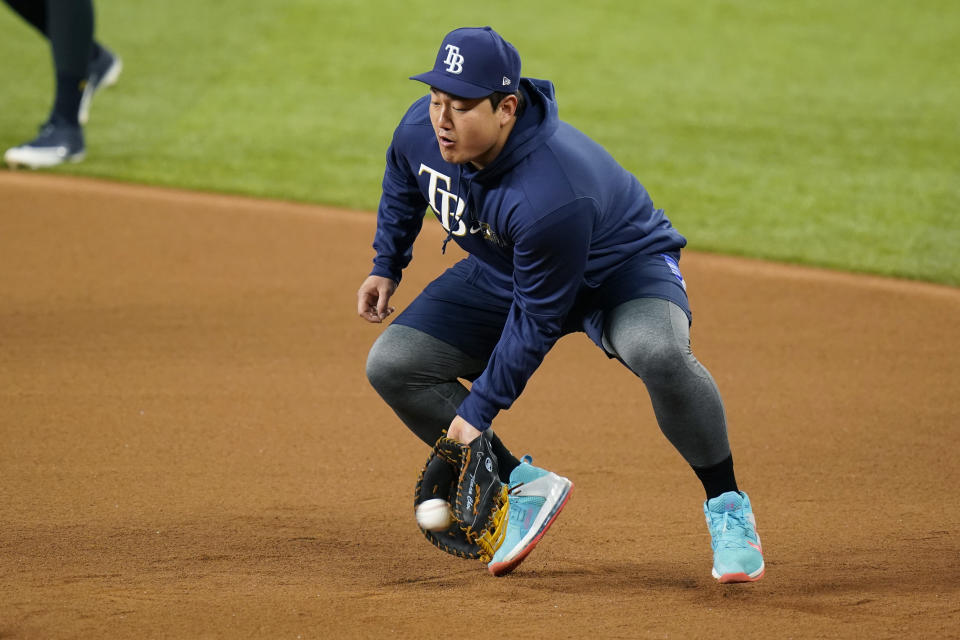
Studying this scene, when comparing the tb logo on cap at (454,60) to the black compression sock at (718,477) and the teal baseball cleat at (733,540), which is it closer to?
the black compression sock at (718,477)

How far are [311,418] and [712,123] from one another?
5750 millimetres

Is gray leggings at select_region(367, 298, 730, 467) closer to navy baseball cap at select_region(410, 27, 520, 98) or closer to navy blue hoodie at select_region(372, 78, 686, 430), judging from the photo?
navy blue hoodie at select_region(372, 78, 686, 430)

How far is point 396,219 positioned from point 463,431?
2.80 feet

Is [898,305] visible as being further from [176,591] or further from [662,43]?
[662,43]

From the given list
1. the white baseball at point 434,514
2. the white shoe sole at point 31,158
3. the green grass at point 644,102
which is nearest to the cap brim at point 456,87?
the white baseball at point 434,514

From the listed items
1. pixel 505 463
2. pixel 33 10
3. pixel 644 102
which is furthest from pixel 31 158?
pixel 505 463

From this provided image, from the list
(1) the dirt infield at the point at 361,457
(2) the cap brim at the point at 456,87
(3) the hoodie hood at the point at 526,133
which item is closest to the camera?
(2) the cap brim at the point at 456,87

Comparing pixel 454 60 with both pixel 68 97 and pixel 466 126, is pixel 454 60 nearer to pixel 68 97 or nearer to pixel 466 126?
pixel 466 126

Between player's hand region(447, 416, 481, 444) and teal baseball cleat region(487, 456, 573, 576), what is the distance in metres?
0.41

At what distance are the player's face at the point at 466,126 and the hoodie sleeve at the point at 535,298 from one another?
259mm

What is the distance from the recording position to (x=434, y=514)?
3299 mm

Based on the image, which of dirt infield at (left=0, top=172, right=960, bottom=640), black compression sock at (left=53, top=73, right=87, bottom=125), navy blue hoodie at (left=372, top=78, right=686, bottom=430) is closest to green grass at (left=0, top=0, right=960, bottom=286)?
black compression sock at (left=53, top=73, right=87, bottom=125)

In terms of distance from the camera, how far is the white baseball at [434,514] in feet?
10.8

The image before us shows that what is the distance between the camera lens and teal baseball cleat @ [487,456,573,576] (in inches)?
139
